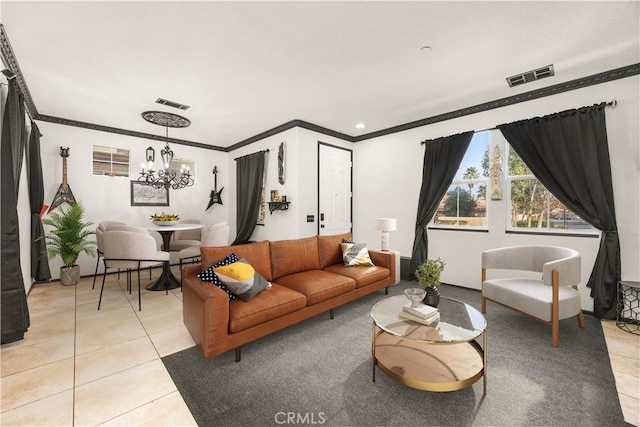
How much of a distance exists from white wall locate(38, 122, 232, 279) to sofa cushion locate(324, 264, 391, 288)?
154 inches

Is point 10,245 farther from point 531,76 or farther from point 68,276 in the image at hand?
point 531,76

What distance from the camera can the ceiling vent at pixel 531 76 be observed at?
2.88 metres

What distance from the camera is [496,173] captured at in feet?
12.4

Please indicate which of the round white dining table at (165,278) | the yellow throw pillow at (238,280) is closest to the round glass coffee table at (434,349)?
the yellow throw pillow at (238,280)

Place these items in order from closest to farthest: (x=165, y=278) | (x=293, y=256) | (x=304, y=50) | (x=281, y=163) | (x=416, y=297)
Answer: (x=416, y=297) → (x=304, y=50) → (x=293, y=256) → (x=165, y=278) → (x=281, y=163)

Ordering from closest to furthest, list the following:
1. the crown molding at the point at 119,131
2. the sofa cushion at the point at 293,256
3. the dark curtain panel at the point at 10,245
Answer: the dark curtain panel at the point at 10,245
the sofa cushion at the point at 293,256
the crown molding at the point at 119,131

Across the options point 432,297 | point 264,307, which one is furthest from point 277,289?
point 432,297

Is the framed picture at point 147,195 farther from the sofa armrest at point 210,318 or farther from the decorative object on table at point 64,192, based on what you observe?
the sofa armrest at point 210,318

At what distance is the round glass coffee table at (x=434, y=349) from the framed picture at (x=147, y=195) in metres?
5.04

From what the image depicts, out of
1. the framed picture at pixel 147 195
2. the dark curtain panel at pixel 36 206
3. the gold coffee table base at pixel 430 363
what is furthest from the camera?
the framed picture at pixel 147 195

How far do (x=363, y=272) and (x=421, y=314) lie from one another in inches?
52.3

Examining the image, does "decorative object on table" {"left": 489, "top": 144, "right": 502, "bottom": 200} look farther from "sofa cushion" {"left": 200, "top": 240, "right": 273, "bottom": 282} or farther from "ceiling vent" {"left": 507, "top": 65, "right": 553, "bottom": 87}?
"sofa cushion" {"left": 200, "top": 240, "right": 273, "bottom": 282}

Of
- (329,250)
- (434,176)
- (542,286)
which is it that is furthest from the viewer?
(434,176)

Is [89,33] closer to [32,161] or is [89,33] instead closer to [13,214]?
[13,214]
